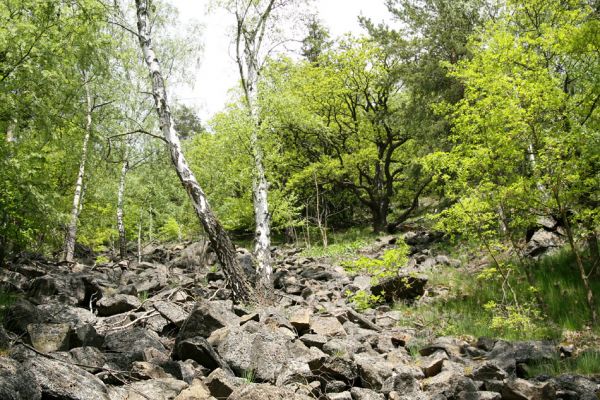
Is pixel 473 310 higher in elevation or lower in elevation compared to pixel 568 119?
lower

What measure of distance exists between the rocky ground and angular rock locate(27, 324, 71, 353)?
11 mm

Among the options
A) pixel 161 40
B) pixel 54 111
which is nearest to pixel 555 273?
pixel 54 111

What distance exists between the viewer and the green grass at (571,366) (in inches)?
229

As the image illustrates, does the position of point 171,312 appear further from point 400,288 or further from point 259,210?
point 400,288

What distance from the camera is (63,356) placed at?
388 centimetres

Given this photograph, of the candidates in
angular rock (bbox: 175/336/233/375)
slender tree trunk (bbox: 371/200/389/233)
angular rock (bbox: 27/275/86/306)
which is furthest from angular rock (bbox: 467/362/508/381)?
slender tree trunk (bbox: 371/200/389/233)

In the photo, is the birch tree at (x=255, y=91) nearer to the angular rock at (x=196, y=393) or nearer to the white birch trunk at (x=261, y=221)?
the white birch trunk at (x=261, y=221)

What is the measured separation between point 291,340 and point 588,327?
5.64 metres

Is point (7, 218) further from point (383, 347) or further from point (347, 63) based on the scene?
point (347, 63)

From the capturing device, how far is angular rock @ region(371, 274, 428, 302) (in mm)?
10609

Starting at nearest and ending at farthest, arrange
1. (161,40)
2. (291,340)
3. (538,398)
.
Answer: (538,398)
(291,340)
(161,40)

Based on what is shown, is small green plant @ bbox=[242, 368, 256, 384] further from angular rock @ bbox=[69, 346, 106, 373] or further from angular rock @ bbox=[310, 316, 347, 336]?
angular rock @ bbox=[310, 316, 347, 336]

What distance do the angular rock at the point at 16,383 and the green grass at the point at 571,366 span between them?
5.80 m

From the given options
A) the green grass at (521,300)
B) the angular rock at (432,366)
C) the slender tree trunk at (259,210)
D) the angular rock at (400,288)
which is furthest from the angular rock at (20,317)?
the angular rock at (400,288)
